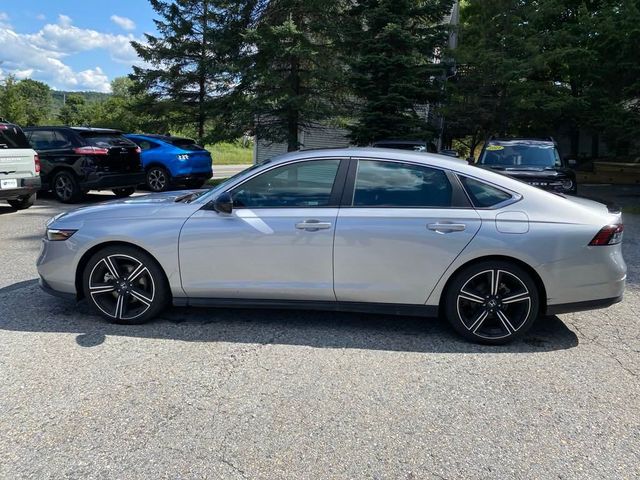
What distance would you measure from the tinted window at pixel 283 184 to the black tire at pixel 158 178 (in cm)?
1020

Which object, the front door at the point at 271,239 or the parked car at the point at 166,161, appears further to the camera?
the parked car at the point at 166,161

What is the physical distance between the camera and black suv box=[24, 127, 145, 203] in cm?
1146

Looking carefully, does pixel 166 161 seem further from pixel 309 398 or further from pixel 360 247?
pixel 309 398

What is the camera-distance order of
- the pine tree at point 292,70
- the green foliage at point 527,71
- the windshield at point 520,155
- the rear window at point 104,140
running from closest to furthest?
the windshield at point 520,155, the rear window at point 104,140, the pine tree at point 292,70, the green foliage at point 527,71

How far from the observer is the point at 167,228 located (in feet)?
14.0

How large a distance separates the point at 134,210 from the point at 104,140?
8.28m

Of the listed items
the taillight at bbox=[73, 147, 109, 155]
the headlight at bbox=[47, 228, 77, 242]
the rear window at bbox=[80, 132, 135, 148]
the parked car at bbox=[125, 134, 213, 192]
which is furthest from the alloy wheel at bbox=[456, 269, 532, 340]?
the parked car at bbox=[125, 134, 213, 192]

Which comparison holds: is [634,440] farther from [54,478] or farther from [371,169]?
[54,478]

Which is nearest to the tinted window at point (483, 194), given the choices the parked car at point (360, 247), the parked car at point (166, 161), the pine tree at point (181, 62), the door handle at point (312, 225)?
the parked car at point (360, 247)

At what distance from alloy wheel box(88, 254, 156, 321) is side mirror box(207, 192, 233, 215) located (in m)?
0.80

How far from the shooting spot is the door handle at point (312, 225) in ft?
13.3

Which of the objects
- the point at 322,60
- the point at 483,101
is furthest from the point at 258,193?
the point at 483,101

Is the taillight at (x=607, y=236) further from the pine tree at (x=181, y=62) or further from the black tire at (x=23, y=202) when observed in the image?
the pine tree at (x=181, y=62)

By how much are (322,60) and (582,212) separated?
13242 millimetres
